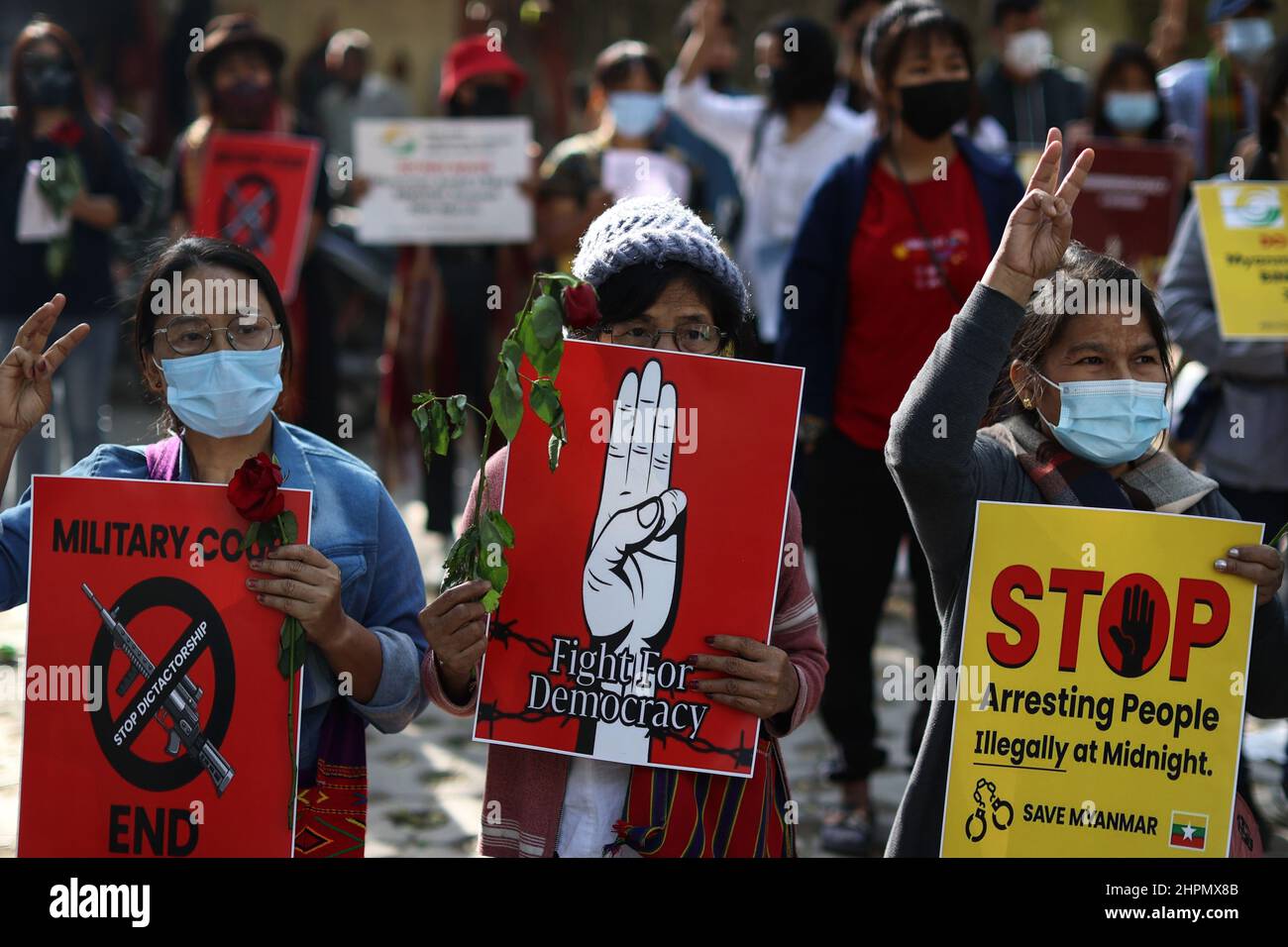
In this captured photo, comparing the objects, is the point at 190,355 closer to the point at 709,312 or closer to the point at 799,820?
the point at 709,312

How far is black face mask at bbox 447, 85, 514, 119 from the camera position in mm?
8391

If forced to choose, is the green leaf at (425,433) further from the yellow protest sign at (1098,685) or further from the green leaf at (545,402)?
the yellow protest sign at (1098,685)

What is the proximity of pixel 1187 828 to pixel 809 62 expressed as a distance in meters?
4.72

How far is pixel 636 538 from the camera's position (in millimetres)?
2783

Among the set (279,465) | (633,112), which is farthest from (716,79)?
(279,465)

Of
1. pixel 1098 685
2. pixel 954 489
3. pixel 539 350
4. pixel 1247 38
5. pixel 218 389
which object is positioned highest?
pixel 1247 38

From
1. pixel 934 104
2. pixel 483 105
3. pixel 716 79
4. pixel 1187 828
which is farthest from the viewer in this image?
pixel 716 79

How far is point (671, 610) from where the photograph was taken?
2.76 metres

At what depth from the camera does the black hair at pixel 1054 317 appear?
306 centimetres

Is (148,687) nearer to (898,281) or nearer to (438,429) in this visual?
(438,429)

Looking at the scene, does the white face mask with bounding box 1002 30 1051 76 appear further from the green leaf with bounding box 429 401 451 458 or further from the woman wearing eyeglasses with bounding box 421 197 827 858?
the green leaf with bounding box 429 401 451 458

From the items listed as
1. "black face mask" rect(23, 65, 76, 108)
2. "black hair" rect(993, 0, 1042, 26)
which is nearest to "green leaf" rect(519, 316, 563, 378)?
"black face mask" rect(23, 65, 76, 108)

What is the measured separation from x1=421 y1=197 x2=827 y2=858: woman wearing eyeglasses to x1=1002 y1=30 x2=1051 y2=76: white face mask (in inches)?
256
